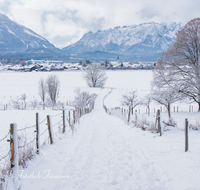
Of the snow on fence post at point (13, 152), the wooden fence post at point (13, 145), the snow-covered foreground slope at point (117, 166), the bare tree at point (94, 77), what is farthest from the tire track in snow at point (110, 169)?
the bare tree at point (94, 77)

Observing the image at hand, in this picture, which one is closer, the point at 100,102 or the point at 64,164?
the point at 64,164

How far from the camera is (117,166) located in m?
5.33

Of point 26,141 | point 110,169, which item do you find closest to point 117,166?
point 110,169

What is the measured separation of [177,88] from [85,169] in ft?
59.2

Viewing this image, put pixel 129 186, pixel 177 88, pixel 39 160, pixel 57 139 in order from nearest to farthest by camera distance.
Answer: pixel 129 186
pixel 39 160
pixel 57 139
pixel 177 88

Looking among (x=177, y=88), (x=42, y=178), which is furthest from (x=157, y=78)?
(x=42, y=178)

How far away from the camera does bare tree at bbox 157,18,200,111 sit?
62.0 feet

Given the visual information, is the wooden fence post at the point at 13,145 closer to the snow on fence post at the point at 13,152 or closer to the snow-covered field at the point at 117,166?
the snow on fence post at the point at 13,152

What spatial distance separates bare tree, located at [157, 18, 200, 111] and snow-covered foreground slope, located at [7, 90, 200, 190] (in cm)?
1384

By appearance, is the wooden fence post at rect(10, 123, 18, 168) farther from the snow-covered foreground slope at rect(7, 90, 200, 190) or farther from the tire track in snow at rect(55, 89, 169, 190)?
the tire track in snow at rect(55, 89, 169, 190)

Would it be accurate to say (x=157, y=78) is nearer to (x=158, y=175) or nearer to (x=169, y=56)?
(x=169, y=56)

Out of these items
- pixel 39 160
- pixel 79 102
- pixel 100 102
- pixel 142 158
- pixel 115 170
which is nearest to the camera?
pixel 115 170

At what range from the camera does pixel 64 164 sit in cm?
561

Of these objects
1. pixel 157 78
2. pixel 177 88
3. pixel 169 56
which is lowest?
pixel 177 88
